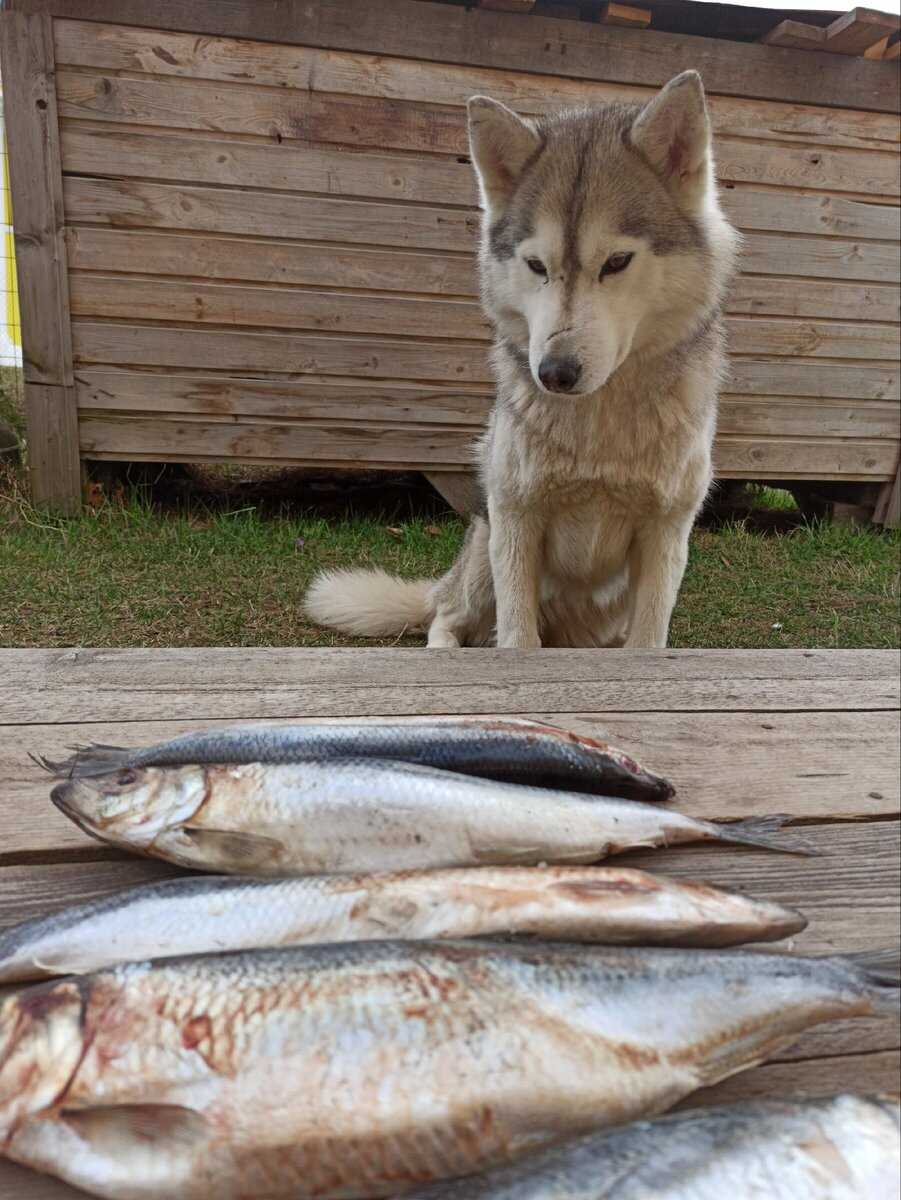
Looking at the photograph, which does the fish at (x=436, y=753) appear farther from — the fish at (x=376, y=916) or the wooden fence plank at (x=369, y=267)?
the wooden fence plank at (x=369, y=267)

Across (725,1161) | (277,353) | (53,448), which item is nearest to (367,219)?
(277,353)

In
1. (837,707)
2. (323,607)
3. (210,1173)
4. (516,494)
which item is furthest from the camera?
(323,607)

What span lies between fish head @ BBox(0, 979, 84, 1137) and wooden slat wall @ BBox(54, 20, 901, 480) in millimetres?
4322

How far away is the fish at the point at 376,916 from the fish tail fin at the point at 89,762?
0.25 metres

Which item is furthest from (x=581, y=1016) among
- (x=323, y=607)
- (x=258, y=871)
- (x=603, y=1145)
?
(x=323, y=607)

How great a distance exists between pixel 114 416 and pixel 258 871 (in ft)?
13.8

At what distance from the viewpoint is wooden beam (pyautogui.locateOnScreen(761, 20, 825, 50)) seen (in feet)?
13.7

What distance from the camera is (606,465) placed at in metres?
2.27

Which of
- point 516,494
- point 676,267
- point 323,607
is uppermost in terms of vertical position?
point 676,267

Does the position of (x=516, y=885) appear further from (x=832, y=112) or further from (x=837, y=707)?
(x=832, y=112)

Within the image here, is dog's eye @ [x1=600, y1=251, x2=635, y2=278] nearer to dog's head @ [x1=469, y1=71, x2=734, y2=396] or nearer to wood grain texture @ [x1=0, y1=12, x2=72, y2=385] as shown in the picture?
dog's head @ [x1=469, y1=71, x2=734, y2=396]

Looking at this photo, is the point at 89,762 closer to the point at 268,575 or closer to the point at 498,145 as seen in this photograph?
the point at 498,145

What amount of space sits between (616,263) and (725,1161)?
1.97 meters

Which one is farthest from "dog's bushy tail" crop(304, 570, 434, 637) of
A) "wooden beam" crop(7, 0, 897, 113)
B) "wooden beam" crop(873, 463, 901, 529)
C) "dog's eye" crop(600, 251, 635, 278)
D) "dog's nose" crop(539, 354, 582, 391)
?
"wooden beam" crop(873, 463, 901, 529)
